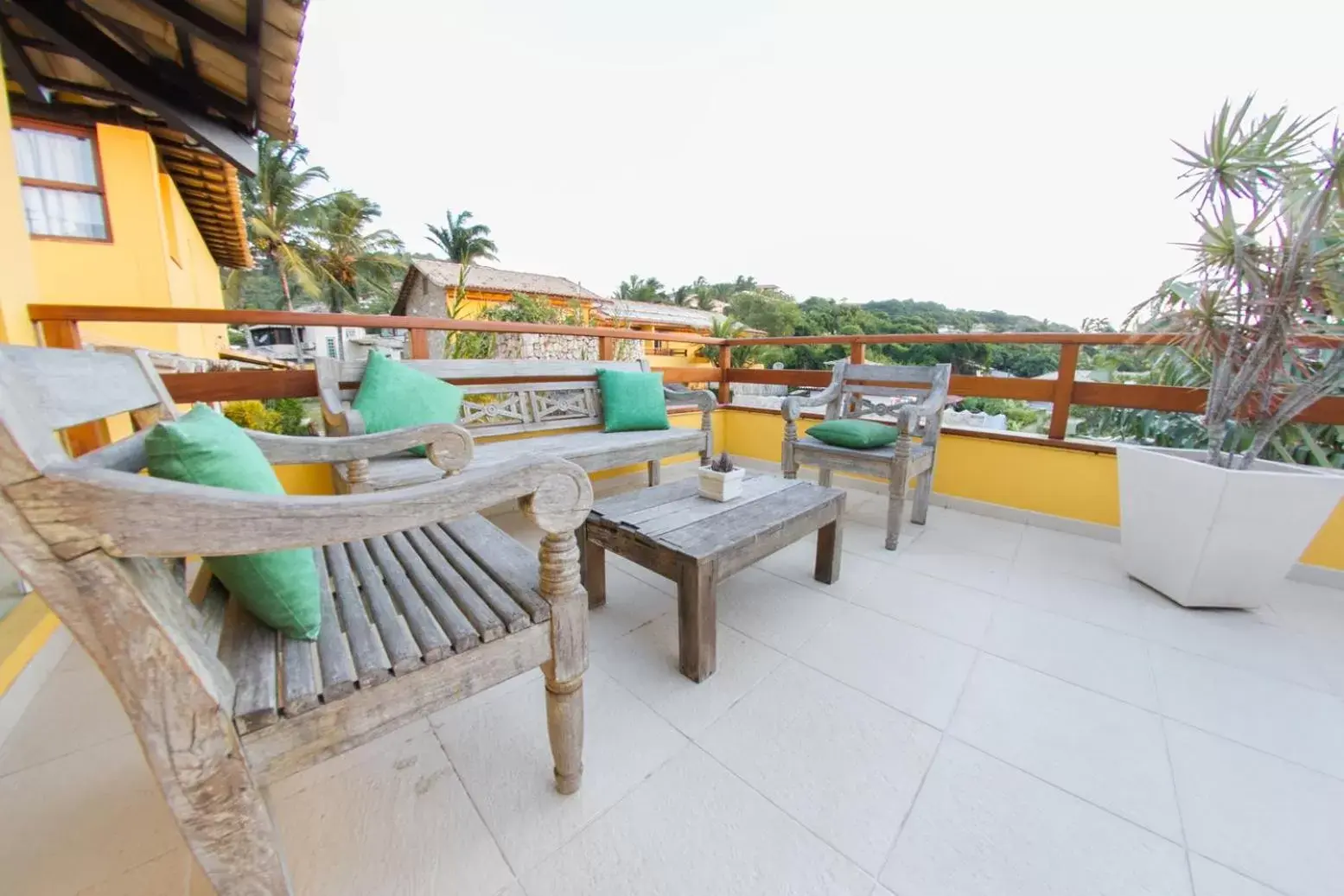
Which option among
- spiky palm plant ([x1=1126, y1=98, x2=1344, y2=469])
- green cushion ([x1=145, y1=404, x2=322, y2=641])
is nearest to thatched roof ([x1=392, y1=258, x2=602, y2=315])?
spiky palm plant ([x1=1126, y1=98, x2=1344, y2=469])

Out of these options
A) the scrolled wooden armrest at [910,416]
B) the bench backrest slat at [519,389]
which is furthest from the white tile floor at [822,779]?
the bench backrest slat at [519,389]

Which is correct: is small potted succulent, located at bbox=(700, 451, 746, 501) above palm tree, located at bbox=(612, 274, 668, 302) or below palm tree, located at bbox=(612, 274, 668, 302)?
below

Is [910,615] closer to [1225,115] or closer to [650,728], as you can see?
[650,728]

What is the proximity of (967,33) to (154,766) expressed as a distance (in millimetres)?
5500

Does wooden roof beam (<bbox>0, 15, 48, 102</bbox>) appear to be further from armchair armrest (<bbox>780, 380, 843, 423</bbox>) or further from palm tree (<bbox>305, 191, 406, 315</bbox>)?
palm tree (<bbox>305, 191, 406, 315</bbox>)

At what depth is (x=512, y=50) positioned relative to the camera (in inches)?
214

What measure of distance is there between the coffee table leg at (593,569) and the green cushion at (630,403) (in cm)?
111

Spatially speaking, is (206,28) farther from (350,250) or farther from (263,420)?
(350,250)

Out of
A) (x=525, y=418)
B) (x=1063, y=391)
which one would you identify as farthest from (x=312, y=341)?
(x=1063, y=391)

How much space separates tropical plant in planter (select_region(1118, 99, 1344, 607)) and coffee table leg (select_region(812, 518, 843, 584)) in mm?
1223

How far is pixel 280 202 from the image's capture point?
12883 millimetres

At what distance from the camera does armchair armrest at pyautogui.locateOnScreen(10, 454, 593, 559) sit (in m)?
0.48

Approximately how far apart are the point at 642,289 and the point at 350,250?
1372 centimetres

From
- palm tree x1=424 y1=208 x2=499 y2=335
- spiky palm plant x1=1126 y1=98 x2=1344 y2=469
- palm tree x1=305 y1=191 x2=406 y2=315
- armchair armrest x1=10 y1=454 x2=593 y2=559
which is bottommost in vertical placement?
armchair armrest x1=10 y1=454 x2=593 y2=559
